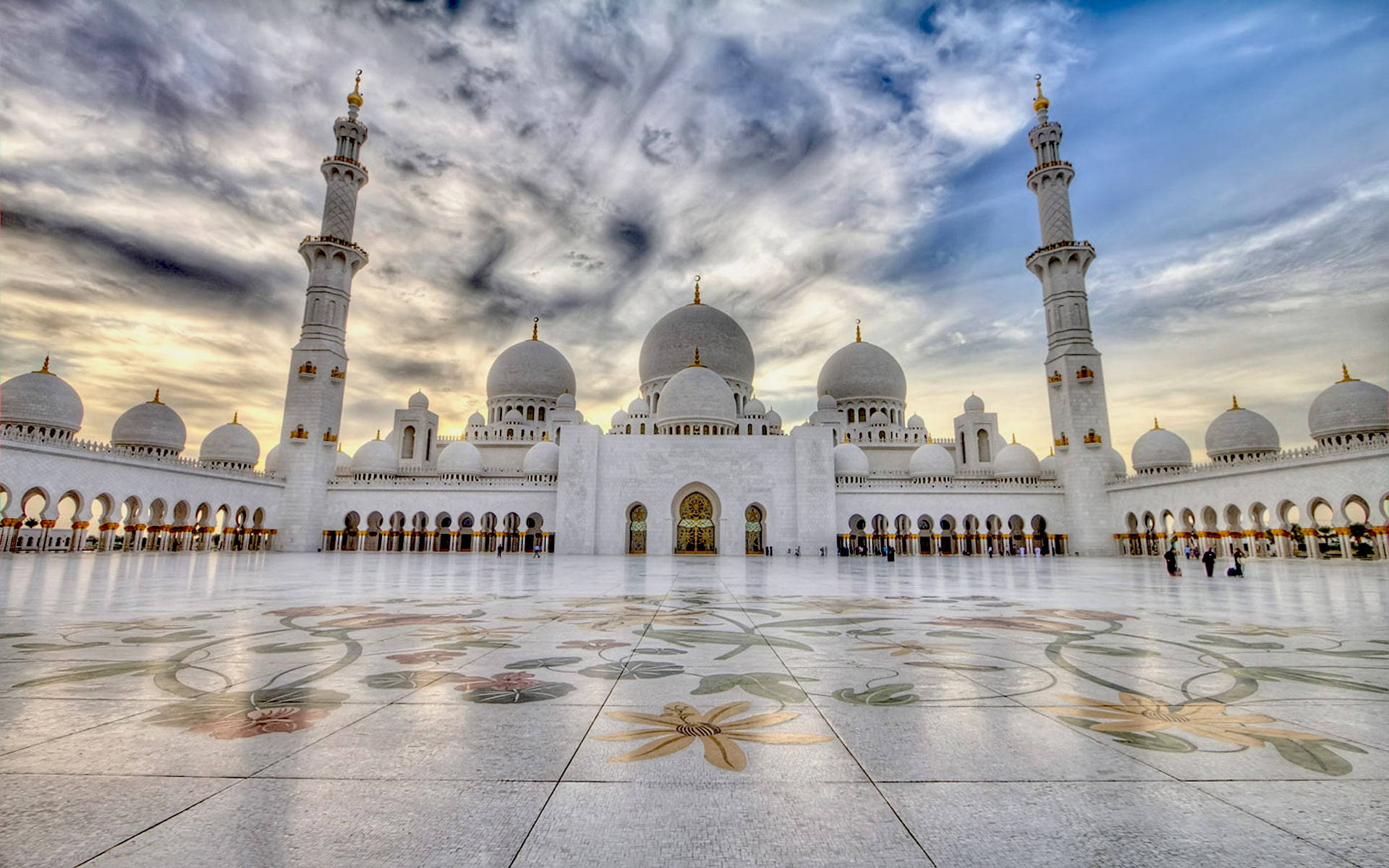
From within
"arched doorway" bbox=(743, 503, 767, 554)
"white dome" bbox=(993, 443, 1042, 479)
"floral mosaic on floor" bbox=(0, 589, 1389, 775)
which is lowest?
"floral mosaic on floor" bbox=(0, 589, 1389, 775)

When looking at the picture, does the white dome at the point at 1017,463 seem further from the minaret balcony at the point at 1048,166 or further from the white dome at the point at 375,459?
the white dome at the point at 375,459

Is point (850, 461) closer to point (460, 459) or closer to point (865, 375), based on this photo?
point (865, 375)

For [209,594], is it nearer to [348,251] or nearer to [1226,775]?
[1226,775]

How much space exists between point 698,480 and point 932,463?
14444 mm

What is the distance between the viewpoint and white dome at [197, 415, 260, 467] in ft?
108

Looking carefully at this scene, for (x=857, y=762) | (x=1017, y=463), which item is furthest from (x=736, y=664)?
(x=1017, y=463)

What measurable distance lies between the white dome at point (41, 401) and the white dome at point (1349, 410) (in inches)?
2009

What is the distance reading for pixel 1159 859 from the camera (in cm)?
144

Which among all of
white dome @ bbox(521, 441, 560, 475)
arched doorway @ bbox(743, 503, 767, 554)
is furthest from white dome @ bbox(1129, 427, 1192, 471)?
white dome @ bbox(521, 441, 560, 475)

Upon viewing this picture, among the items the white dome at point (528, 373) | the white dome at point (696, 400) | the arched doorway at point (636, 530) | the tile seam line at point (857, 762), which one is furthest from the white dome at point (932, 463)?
the tile seam line at point (857, 762)

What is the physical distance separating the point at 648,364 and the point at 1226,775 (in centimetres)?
3730

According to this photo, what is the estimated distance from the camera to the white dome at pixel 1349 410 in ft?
83.8

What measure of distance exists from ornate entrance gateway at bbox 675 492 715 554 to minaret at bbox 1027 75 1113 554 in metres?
17.3

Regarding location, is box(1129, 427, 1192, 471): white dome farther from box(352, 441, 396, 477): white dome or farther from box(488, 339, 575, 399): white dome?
box(352, 441, 396, 477): white dome
